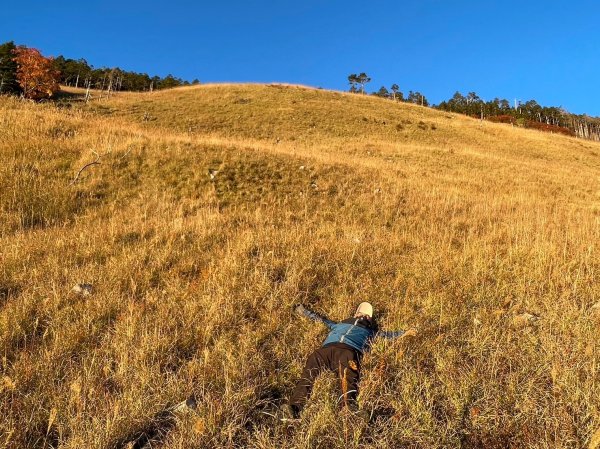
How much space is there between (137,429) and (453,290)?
11.9ft

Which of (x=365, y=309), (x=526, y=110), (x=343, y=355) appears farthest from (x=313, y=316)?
(x=526, y=110)

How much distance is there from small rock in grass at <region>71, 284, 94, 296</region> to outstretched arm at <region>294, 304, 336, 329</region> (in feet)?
7.15

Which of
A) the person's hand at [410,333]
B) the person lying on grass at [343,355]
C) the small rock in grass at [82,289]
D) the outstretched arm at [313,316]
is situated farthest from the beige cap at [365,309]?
the small rock in grass at [82,289]

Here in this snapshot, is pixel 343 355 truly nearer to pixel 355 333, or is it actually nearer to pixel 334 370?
pixel 334 370

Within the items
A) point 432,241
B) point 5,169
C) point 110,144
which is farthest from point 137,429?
point 110,144

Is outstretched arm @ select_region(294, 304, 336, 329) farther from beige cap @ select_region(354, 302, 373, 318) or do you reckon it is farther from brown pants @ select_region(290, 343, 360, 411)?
brown pants @ select_region(290, 343, 360, 411)

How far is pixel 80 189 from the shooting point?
7.83 m

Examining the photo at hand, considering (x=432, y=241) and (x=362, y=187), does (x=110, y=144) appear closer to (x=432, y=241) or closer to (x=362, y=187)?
(x=362, y=187)

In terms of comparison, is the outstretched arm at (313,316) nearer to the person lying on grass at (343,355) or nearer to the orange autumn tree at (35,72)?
the person lying on grass at (343,355)

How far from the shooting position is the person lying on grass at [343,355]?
2615mm

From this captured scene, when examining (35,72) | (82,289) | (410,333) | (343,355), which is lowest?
(82,289)

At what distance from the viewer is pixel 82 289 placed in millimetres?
4047

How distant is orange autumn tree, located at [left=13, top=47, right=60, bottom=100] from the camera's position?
50969 millimetres

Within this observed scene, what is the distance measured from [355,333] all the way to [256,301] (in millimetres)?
1203
